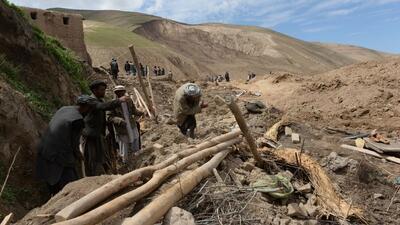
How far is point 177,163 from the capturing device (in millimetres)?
4488

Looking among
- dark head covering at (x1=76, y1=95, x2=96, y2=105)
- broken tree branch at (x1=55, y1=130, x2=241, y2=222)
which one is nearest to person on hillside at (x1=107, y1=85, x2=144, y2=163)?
dark head covering at (x1=76, y1=95, x2=96, y2=105)

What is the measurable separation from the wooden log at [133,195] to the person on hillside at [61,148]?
46.5 inches

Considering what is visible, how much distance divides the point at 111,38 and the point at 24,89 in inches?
1994

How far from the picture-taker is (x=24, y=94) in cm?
664

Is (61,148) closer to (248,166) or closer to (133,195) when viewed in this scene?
(133,195)

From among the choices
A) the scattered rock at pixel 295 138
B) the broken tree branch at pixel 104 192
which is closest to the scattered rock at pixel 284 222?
the broken tree branch at pixel 104 192

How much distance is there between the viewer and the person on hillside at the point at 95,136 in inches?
226

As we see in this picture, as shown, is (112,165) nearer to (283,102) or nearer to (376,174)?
(376,174)

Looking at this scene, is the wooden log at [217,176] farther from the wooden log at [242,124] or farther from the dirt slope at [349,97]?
the dirt slope at [349,97]

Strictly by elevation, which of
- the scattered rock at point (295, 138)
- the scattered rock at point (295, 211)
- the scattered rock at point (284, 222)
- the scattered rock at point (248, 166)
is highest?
the scattered rock at point (248, 166)

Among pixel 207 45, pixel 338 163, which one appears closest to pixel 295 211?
pixel 338 163

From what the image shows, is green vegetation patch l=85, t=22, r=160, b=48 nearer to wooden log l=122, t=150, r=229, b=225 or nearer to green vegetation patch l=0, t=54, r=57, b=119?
green vegetation patch l=0, t=54, r=57, b=119

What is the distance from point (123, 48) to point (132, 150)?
47324 millimetres

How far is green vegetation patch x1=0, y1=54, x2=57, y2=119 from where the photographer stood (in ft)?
21.7
